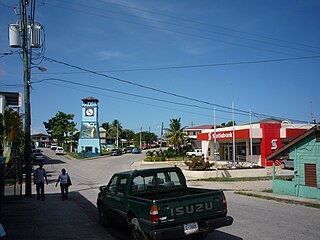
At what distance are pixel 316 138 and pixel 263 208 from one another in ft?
16.7

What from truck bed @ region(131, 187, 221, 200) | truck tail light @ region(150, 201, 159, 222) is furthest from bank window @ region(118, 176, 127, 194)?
truck tail light @ region(150, 201, 159, 222)

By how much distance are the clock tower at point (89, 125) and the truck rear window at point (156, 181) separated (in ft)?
168

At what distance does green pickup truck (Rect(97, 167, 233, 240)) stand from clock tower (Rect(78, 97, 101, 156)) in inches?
1992

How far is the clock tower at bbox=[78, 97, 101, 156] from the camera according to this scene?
58719mm

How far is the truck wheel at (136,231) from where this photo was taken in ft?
22.4

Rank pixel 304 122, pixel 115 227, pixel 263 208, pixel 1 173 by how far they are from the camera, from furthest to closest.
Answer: pixel 304 122 → pixel 1 173 → pixel 263 208 → pixel 115 227

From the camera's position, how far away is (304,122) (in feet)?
133

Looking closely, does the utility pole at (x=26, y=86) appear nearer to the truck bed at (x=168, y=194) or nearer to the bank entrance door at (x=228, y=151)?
the truck bed at (x=168, y=194)

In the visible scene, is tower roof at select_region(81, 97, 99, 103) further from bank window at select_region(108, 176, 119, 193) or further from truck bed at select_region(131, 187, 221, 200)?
truck bed at select_region(131, 187, 221, 200)

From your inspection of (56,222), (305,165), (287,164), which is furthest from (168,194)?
(287,164)

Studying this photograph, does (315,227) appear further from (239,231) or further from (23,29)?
(23,29)

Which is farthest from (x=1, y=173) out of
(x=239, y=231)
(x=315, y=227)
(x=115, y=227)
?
(x=315, y=227)

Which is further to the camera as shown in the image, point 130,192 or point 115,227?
point 115,227

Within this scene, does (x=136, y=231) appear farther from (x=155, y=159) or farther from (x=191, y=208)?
(x=155, y=159)
